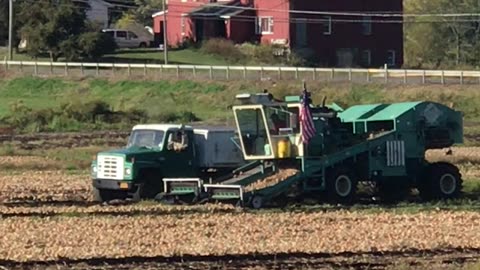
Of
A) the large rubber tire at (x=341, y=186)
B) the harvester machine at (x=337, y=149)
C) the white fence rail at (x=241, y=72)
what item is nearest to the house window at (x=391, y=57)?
the white fence rail at (x=241, y=72)

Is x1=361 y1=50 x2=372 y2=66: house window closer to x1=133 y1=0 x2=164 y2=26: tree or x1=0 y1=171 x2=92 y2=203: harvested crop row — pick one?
x1=133 y1=0 x2=164 y2=26: tree

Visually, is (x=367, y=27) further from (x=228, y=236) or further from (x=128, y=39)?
(x=228, y=236)

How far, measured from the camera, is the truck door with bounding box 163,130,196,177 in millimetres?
31828

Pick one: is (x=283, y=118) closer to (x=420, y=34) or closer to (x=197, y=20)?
(x=197, y=20)

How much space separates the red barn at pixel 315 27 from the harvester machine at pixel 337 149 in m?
55.1

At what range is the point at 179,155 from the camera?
32062 millimetres

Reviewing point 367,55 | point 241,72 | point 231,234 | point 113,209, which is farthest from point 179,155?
point 367,55

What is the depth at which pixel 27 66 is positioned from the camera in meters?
80.2

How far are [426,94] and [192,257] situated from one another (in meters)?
47.3

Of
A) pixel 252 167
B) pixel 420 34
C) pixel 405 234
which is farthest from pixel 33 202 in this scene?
pixel 420 34

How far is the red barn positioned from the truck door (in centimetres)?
5541

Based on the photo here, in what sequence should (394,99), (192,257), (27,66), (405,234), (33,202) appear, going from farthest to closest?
(27,66) → (394,99) → (33,202) → (405,234) → (192,257)

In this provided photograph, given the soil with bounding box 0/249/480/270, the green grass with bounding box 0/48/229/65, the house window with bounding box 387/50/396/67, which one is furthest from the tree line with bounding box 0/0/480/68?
the soil with bounding box 0/249/480/270

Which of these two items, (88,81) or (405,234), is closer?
(405,234)
